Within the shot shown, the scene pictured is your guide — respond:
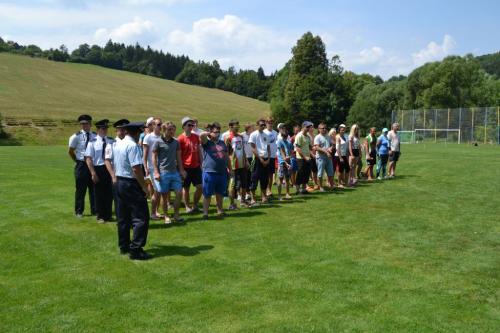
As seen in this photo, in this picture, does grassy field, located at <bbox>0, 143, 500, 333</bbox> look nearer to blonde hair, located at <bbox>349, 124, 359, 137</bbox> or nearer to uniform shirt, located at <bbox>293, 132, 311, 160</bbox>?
uniform shirt, located at <bbox>293, 132, 311, 160</bbox>

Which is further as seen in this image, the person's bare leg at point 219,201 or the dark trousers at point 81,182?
the dark trousers at point 81,182

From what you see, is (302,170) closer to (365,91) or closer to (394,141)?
(394,141)

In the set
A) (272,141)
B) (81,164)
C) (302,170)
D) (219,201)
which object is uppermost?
(272,141)

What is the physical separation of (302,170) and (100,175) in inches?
231

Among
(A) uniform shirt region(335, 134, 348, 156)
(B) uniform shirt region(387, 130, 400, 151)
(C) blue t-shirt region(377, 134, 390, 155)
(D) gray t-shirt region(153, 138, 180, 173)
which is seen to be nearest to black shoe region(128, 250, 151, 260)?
(D) gray t-shirt region(153, 138, 180, 173)

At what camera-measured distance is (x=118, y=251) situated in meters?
7.83

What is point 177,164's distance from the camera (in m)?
9.72

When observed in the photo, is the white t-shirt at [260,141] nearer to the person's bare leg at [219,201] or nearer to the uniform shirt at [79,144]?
the person's bare leg at [219,201]

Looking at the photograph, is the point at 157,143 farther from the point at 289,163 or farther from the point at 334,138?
the point at 334,138

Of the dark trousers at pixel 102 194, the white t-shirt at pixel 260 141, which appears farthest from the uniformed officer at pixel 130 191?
the white t-shirt at pixel 260 141

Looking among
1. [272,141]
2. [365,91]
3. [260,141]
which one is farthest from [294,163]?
[365,91]

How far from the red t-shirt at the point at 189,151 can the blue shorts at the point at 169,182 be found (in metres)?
1.07

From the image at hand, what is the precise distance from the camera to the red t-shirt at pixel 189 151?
10.8m

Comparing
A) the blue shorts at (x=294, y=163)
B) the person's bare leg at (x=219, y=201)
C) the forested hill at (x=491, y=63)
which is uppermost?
the forested hill at (x=491, y=63)
